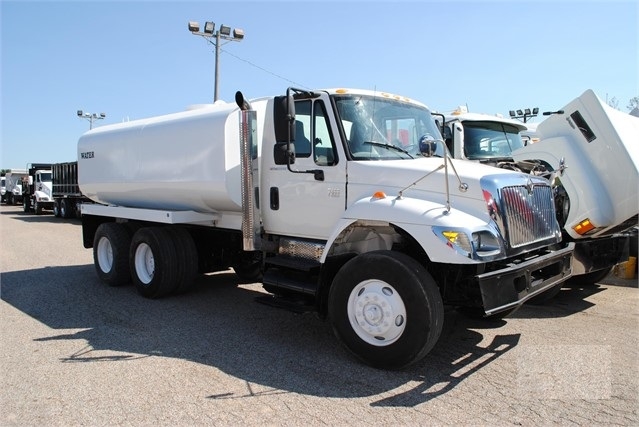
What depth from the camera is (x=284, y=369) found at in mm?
4590

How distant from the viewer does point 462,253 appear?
13.5 ft

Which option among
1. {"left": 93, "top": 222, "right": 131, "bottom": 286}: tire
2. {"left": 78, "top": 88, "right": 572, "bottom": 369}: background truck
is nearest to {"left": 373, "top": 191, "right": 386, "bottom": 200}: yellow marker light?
{"left": 78, "top": 88, "right": 572, "bottom": 369}: background truck

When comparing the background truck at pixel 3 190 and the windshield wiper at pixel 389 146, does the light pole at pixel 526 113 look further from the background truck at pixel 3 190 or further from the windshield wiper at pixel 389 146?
the background truck at pixel 3 190

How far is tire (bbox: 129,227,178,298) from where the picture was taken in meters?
7.19

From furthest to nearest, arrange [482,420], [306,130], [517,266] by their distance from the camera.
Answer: [306,130], [517,266], [482,420]

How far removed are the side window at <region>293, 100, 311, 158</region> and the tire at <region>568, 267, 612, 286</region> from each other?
4.96m

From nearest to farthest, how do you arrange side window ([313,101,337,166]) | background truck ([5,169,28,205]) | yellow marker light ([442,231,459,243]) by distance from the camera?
1. yellow marker light ([442,231,459,243])
2. side window ([313,101,337,166])
3. background truck ([5,169,28,205])

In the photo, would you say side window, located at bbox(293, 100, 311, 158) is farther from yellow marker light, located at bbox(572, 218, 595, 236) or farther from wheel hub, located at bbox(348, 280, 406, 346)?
yellow marker light, located at bbox(572, 218, 595, 236)

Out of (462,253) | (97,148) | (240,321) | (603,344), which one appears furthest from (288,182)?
(97,148)

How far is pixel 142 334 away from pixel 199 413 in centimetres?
224

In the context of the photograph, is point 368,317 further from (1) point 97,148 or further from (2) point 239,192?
(1) point 97,148

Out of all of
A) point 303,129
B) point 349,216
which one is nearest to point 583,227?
point 349,216

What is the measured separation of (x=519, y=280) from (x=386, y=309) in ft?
4.01

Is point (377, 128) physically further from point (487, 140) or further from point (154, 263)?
point (487, 140)
